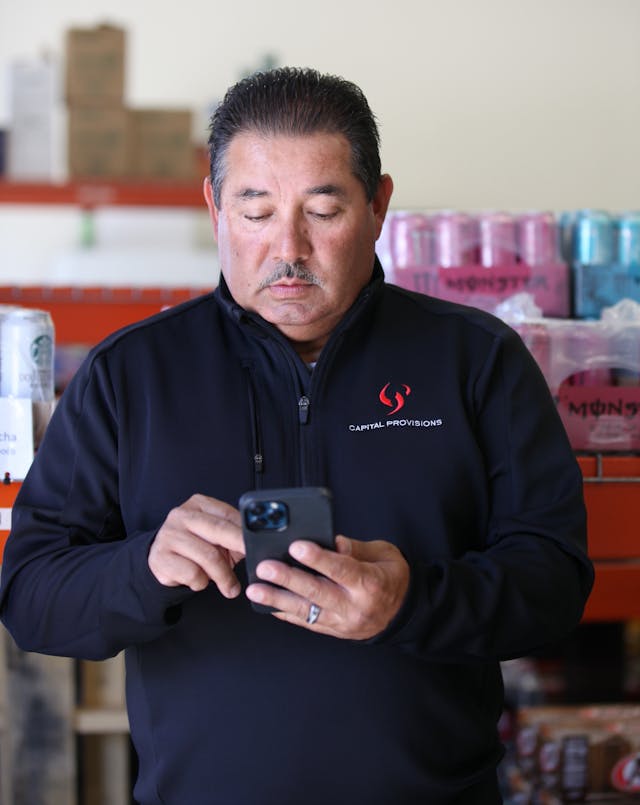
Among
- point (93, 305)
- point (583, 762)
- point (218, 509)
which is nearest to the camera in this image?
point (218, 509)

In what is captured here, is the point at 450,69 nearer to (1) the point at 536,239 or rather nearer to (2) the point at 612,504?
(1) the point at 536,239

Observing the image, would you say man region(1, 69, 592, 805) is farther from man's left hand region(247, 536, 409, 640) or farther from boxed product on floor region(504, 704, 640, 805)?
boxed product on floor region(504, 704, 640, 805)

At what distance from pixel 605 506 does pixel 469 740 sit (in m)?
0.53

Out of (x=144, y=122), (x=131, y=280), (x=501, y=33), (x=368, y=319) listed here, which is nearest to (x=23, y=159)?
→ (x=144, y=122)

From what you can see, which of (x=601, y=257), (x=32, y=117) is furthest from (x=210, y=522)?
(x=32, y=117)

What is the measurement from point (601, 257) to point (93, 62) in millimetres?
2920

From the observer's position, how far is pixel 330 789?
1400 millimetres

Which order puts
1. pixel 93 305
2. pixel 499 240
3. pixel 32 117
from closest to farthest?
pixel 499 240 < pixel 93 305 < pixel 32 117

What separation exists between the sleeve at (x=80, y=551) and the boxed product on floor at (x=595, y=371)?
828mm

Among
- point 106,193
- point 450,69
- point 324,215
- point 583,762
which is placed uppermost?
point 450,69

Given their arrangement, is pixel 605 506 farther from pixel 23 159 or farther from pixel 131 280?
pixel 131 280

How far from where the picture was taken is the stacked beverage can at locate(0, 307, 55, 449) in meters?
1.74

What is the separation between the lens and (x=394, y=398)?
1.48 m

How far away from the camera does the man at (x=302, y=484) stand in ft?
4.58
